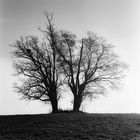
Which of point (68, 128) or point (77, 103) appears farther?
point (77, 103)

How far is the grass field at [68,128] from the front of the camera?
2489 centimetres

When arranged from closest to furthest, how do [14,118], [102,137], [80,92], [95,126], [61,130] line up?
[102,137], [61,130], [95,126], [14,118], [80,92]

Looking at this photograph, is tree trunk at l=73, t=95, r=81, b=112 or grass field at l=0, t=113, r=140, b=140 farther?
tree trunk at l=73, t=95, r=81, b=112

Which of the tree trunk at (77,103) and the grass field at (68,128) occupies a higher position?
the tree trunk at (77,103)

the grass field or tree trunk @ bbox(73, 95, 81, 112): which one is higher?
tree trunk @ bbox(73, 95, 81, 112)

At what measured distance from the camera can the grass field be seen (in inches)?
980

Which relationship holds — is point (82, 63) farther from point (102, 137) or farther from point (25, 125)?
point (102, 137)

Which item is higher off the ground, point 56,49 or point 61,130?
point 56,49

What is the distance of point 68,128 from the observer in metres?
27.6

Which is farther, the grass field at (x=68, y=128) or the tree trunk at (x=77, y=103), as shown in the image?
the tree trunk at (x=77, y=103)

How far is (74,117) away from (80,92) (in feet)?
32.8

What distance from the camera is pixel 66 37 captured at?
143 ft

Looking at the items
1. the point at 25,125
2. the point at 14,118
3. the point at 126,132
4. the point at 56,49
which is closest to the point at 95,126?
the point at 126,132

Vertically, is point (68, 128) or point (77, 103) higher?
point (77, 103)
